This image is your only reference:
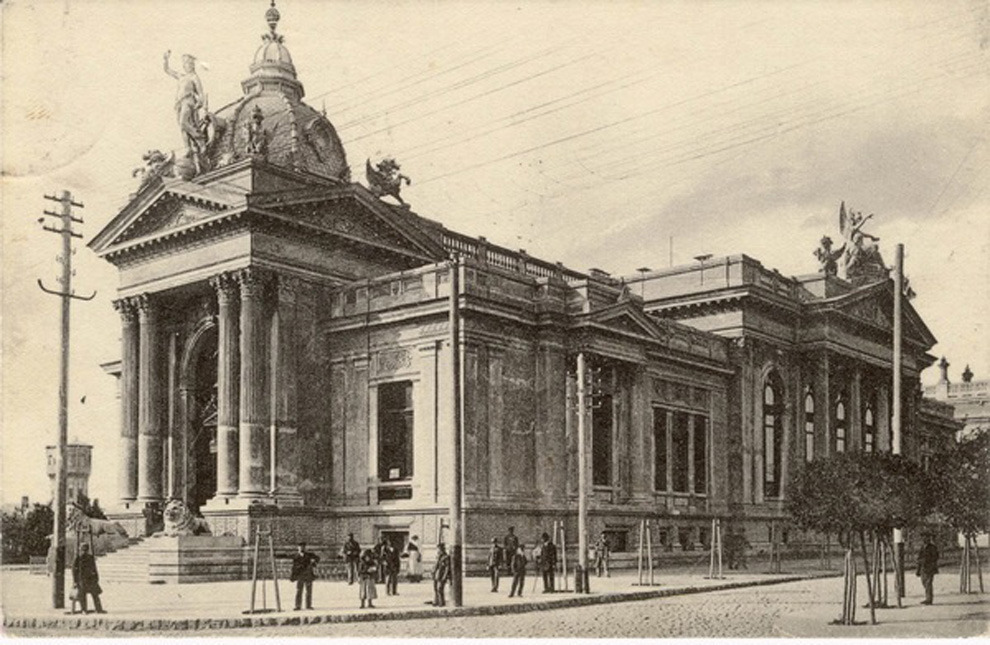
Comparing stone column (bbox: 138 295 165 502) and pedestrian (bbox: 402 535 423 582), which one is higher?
stone column (bbox: 138 295 165 502)

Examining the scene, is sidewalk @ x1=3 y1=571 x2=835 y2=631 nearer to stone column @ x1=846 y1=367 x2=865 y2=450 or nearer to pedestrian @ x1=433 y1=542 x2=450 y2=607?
pedestrian @ x1=433 y1=542 x2=450 y2=607

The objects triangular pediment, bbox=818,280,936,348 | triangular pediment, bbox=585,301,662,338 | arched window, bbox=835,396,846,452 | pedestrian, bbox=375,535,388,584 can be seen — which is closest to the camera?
pedestrian, bbox=375,535,388,584

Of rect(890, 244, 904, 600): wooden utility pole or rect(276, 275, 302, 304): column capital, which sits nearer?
rect(890, 244, 904, 600): wooden utility pole

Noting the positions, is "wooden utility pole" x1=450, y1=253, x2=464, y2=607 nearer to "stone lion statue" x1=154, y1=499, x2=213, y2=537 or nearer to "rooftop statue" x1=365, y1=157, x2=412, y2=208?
"stone lion statue" x1=154, y1=499, x2=213, y2=537

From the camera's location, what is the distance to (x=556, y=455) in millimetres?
41625

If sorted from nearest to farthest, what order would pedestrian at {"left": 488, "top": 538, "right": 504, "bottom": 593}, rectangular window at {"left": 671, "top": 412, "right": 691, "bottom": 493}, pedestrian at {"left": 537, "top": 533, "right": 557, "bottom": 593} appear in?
1. pedestrian at {"left": 537, "top": 533, "right": 557, "bottom": 593}
2. pedestrian at {"left": 488, "top": 538, "right": 504, "bottom": 593}
3. rectangular window at {"left": 671, "top": 412, "right": 691, "bottom": 493}

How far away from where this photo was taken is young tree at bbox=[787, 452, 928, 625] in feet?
76.6

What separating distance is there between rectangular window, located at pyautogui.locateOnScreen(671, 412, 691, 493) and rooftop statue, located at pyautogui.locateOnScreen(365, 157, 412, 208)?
556 inches

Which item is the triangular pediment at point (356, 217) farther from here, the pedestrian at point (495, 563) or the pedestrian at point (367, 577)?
the pedestrian at point (367, 577)

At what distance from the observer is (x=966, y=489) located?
3319 centimetres

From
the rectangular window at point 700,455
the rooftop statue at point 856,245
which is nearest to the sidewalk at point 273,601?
the rectangular window at point 700,455

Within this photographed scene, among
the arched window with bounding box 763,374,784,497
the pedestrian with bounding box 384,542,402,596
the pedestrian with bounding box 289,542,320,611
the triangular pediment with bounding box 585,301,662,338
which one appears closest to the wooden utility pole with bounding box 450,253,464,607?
the pedestrian with bounding box 289,542,320,611

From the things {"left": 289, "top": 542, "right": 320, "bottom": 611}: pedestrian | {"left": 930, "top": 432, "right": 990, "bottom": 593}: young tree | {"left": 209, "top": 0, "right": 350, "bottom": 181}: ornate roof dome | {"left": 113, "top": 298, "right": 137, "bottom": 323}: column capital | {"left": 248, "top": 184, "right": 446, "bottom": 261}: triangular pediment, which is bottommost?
{"left": 289, "top": 542, "right": 320, "bottom": 611}: pedestrian

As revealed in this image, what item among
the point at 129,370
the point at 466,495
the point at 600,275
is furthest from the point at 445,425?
the point at 600,275
